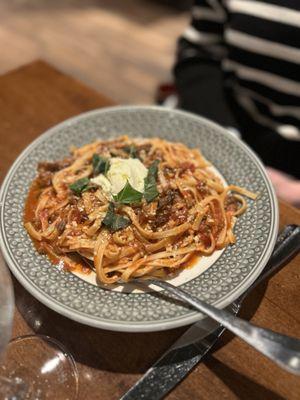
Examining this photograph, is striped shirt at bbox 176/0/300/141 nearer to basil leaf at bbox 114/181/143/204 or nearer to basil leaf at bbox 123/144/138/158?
basil leaf at bbox 123/144/138/158

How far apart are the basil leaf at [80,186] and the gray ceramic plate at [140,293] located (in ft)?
0.46

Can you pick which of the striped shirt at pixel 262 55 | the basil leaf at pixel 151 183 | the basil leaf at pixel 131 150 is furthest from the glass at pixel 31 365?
the striped shirt at pixel 262 55

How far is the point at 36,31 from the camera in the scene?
435cm

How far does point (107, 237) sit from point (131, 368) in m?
0.31

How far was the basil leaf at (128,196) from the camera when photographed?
1.09 m

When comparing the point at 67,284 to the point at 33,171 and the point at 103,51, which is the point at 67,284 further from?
the point at 103,51

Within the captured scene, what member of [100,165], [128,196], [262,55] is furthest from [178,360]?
[262,55]

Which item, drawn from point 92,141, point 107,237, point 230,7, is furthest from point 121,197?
point 230,7

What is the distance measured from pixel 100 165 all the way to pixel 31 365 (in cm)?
54

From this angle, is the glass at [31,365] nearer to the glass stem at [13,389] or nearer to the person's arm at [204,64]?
the glass stem at [13,389]

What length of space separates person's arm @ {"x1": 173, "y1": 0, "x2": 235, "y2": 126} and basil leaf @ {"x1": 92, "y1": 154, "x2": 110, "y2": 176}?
77 cm

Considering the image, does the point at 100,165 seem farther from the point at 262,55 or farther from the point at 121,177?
the point at 262,55

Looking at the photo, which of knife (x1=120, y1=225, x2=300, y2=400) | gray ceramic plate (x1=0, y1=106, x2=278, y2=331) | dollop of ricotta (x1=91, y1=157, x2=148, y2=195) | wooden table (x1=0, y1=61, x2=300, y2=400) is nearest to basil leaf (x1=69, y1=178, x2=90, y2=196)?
dollop of ricotta (x1=91, y1=157, x2=148, y2=195)

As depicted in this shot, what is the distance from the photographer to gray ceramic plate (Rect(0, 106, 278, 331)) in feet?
2.88
